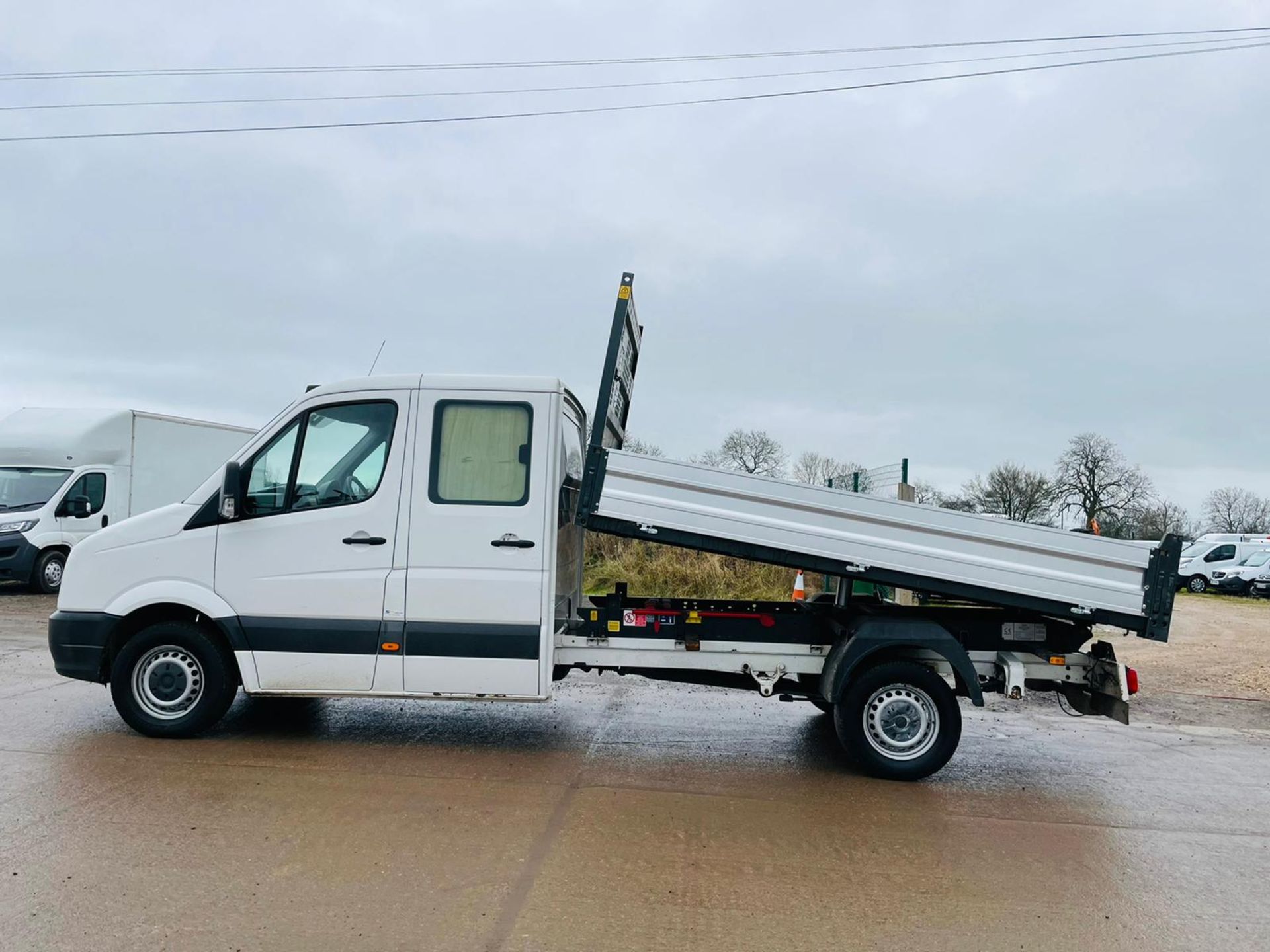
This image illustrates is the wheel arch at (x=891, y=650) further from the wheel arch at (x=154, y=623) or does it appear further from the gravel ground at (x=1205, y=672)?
the wheel arch at (x=154, y=623)

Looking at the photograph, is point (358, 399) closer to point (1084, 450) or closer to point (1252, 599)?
point (1252, 599)

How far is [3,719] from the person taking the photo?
7191 millimetres

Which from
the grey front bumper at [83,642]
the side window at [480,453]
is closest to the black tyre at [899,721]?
the side window at [480,453]

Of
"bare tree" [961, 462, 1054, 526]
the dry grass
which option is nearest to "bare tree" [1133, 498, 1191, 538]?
"bare tree" [961, 462, 1054, 526]

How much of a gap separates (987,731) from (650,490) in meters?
4.12

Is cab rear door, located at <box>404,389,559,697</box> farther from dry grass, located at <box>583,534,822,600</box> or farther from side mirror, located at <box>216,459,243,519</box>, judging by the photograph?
dry grass, located at <box>583,534,822,600</box>

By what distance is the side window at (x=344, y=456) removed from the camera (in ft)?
21.1

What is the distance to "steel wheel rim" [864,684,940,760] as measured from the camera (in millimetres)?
6336

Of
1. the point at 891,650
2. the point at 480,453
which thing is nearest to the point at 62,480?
the point at 480,453

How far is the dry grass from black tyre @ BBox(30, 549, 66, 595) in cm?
923

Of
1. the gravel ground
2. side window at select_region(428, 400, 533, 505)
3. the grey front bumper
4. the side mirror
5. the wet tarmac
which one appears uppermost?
side window at select_region(428, 400, 533, 505)

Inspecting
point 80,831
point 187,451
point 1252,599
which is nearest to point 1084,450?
point 1252,599

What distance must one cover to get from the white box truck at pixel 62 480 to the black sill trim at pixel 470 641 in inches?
488

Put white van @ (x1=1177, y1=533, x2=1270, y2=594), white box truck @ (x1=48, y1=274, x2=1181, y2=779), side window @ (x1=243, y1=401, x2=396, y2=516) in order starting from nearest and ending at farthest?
white box truck @ (x1=48, y1=274, x2=1181, y2=779) < side window @ (x1=243, y1=401, x2=396, y2=516) < white van @ (x1=1177, y1=533, x2=1270, y2=594)
